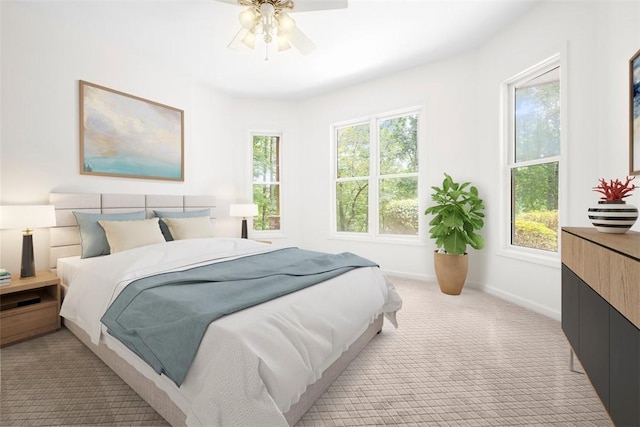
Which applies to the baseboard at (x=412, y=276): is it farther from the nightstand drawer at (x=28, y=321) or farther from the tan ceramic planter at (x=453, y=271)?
the nightstand drawer at (x=28, y=321)

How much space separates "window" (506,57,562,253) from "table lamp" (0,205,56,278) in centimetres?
464

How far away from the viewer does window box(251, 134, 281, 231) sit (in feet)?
16.5

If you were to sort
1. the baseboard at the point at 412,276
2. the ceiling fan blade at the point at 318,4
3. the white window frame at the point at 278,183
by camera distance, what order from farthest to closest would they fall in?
the white window frame at the point at 278,183, the baseboard at the point at 412,276, the ceiling fan blade at the point at 318,4

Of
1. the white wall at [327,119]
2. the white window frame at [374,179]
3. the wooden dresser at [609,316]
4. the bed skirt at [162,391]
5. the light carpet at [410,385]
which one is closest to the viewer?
the wooden dresser at [609,316]

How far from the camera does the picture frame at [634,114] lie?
1.92 meters

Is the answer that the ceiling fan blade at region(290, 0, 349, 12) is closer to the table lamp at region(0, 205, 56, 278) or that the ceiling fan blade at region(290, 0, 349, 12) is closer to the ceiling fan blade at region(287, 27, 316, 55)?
the ceiling fan blade at region(287, 27, 316, 55)

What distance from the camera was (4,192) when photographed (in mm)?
2559

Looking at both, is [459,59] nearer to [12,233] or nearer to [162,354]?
[162,354]

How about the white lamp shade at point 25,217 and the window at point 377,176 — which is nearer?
the white lamp shade at point 25,217

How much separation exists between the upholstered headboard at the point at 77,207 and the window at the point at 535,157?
167 inches

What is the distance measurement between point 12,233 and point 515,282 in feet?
16.6

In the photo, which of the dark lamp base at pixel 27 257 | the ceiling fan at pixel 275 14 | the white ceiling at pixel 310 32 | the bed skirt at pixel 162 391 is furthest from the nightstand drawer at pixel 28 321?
the ceiling fan at pixel 275 14

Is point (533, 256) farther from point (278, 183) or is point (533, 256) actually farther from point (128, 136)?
point (128, 136)

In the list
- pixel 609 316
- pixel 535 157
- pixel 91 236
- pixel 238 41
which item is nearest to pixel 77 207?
pixel 91 236
